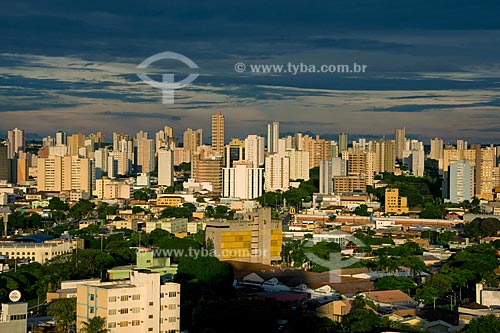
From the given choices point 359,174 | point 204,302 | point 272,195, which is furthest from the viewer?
point 359,174

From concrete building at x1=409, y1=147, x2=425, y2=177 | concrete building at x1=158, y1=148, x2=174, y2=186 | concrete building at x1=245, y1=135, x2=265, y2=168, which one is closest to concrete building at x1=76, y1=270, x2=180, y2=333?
concrete building at x1=245, y1=135, x2=265, y2=168

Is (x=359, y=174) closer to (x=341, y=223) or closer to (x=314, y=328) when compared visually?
(x=341, y=223)

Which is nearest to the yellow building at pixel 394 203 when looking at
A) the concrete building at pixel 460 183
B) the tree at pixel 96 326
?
the concrete building at pixel 460 183

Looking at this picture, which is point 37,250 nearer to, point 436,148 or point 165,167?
point 165,167

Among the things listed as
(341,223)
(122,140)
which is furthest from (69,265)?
(122,140)

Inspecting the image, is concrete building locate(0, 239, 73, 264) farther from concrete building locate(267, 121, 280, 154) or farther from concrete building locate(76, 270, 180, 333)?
concrete building locate(267, 121, 280, 154)

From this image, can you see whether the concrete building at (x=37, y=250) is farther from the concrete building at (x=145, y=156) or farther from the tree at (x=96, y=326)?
the concrete building at (x=145, y=156)

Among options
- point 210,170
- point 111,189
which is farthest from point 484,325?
point 210,170
